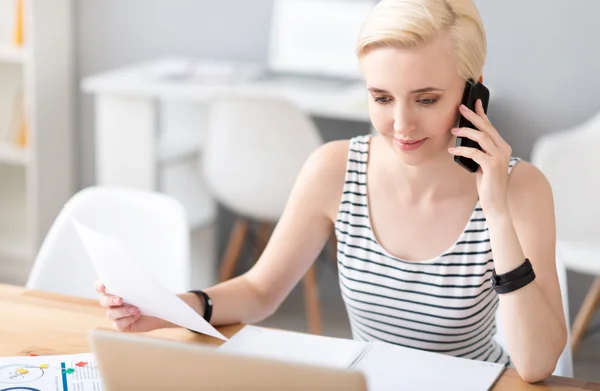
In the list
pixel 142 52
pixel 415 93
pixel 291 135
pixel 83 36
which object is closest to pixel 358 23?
pixel 291 135

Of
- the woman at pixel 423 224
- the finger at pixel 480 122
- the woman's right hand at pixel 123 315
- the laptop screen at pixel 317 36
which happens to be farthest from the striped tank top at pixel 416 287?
the laptop screen at pixel 317 36

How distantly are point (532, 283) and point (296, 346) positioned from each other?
14.0 inches

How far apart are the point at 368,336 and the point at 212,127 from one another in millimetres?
1555

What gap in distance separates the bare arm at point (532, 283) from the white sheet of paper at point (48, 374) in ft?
1.94

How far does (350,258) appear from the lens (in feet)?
5.32

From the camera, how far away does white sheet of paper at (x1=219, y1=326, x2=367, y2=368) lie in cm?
137

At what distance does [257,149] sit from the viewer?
3.02 metres

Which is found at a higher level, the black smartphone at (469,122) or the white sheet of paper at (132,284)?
the black smartphone at (469,122)

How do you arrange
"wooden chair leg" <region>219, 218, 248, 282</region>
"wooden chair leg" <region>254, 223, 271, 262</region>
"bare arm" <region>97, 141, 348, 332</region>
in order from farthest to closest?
1. "wooden chair leg" <region>254, 223, 271, 262</region>
2. "wooden chair leg" <region>219, 218, 248, 282</region>
3. "bare arm" <region>97, 141, 348, 332</region>

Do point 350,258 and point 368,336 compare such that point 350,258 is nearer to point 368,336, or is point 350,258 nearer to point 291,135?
point 368,336

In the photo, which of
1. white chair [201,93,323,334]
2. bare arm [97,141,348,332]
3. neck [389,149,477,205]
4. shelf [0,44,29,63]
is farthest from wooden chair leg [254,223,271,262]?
neck [389,149,477,205]

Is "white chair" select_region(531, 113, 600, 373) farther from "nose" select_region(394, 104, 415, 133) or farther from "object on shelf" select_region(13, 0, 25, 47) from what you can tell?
"object on shelf" select_region(13, 0, 25, 47)

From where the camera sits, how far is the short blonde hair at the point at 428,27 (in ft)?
4.56

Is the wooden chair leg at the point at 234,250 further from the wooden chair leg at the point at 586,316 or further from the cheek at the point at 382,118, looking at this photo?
the cheek at the point at 382,118
